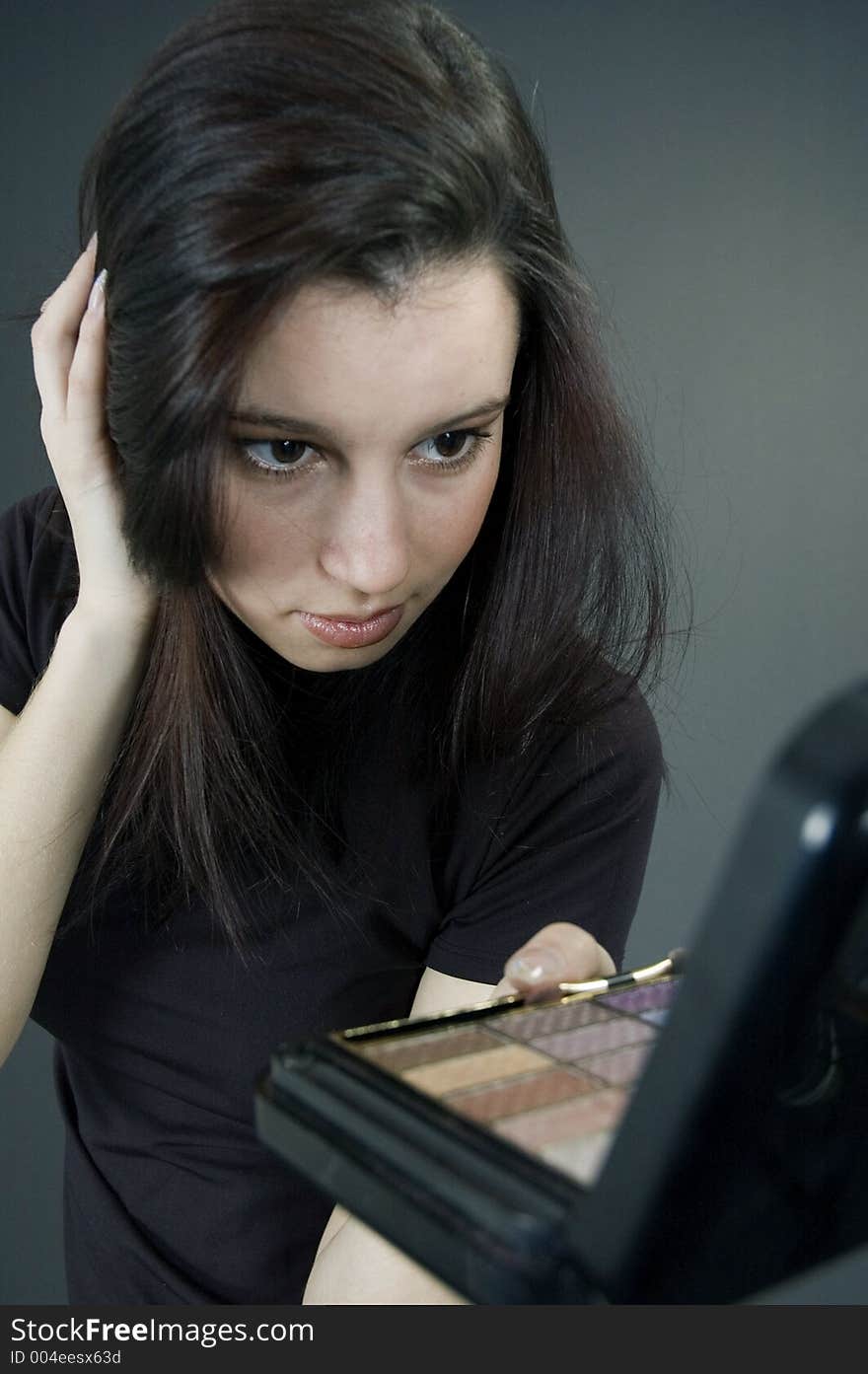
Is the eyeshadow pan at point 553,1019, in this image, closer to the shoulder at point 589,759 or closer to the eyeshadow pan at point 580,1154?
the eyeshadow pan at point 580,1154

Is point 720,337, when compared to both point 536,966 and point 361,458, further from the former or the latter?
point 536,966

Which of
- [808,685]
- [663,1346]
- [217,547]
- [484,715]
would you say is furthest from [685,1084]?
[808,685]

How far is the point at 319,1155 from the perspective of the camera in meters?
0.35

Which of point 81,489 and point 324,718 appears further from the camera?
point 324,718

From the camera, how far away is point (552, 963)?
468 millimetres

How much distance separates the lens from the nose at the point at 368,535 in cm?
62

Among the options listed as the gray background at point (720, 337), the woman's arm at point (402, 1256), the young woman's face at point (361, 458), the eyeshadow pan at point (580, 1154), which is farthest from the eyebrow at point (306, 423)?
the gray background at point (720, 337)

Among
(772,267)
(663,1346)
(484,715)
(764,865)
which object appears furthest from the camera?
(772,267)

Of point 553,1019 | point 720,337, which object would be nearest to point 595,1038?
point 553,1019

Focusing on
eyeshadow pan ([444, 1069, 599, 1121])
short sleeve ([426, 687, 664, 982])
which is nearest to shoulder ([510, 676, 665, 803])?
short sleeve ([426, 687, 664, 982])

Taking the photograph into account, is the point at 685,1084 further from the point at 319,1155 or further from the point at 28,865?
the point at 28,865

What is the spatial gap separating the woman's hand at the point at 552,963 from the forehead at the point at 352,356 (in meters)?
0.24

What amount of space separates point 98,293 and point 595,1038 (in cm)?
46

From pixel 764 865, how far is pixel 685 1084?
0.16 ft
